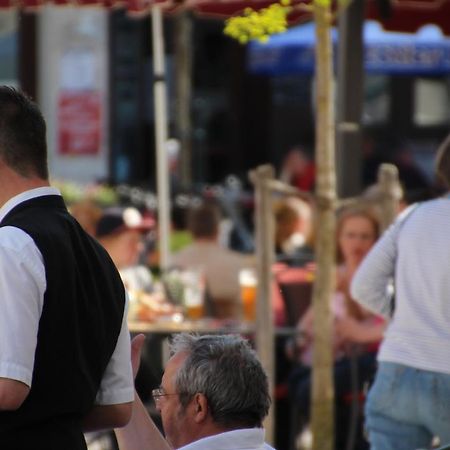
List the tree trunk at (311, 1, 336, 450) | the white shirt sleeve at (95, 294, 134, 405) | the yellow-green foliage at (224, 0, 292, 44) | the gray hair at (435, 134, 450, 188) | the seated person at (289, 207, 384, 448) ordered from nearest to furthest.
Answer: the white shirt sleeve at (95, 294, 134, 405) < the gray hair at (435, 134, 450, 188) < the yellow-green foliage at (224, 0, 292, 44) < the tree trunk at (311, 1, 336, 450) < the seated person at (289, 207, 384, 448)

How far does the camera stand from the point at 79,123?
1487 centimetres

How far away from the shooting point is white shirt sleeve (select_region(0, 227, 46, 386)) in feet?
8.43

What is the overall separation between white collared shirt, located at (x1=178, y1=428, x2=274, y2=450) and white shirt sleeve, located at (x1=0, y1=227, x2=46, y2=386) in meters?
0.49

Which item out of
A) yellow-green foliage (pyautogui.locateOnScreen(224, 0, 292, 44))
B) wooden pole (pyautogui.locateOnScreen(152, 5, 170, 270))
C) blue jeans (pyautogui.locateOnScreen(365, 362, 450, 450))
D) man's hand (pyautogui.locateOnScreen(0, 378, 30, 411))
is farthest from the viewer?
wooden pole (pyautogui.locateOnScreen(152, 5, 170, 270))

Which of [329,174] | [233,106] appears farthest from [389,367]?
[233,106]

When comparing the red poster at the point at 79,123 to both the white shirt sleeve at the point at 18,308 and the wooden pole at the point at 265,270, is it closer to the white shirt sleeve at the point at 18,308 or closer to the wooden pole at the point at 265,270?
the wooden pole at the point at 265,270

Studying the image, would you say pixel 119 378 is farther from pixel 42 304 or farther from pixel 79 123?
pixel 79 123

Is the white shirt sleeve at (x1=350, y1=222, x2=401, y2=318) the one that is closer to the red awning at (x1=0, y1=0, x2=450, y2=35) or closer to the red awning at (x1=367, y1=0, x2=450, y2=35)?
the red awning at (x1=0, y1=0, x2=450, y2=35)

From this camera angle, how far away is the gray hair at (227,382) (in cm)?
293

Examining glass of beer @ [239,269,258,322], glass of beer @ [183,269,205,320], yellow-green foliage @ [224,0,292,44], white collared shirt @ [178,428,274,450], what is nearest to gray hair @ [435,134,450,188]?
yellow-green foliage @ [224,0,292,44]

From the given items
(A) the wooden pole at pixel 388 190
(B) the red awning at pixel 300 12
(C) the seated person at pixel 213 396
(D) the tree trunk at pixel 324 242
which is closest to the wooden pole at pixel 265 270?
(D) the tree trunk at pixel 324 242

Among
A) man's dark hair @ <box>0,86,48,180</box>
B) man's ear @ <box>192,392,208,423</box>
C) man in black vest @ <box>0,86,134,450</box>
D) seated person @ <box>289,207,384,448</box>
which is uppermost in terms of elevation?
man's dark hair @ <box>0,86,48,180</box>

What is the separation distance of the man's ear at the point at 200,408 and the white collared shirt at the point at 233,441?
52 millimetres

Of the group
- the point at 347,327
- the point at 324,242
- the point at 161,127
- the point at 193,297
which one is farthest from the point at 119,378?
the point at 161,127
